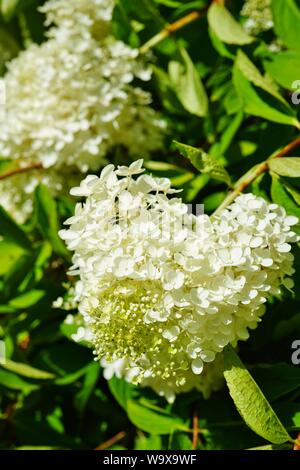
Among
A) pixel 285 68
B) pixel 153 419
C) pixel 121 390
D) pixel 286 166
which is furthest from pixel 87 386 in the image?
pixel 285 68

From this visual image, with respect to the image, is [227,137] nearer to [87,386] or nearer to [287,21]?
[287,21]

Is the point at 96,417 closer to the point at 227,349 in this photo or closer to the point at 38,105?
the point at 227,349

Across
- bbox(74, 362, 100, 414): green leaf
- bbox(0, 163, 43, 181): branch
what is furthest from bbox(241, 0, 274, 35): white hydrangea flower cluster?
bbox(74, 362, 100, 414): green leaf

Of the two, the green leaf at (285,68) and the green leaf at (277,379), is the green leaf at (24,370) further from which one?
the green leaf at (285,68)

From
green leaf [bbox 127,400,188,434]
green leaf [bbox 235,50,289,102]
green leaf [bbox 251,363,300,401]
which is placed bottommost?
green leaf [bbox 127,400,188,434]

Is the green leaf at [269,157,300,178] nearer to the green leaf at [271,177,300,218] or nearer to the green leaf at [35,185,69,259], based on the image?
the green leaf at [271,177,300,218]

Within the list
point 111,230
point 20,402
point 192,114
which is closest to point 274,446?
point 111,230
